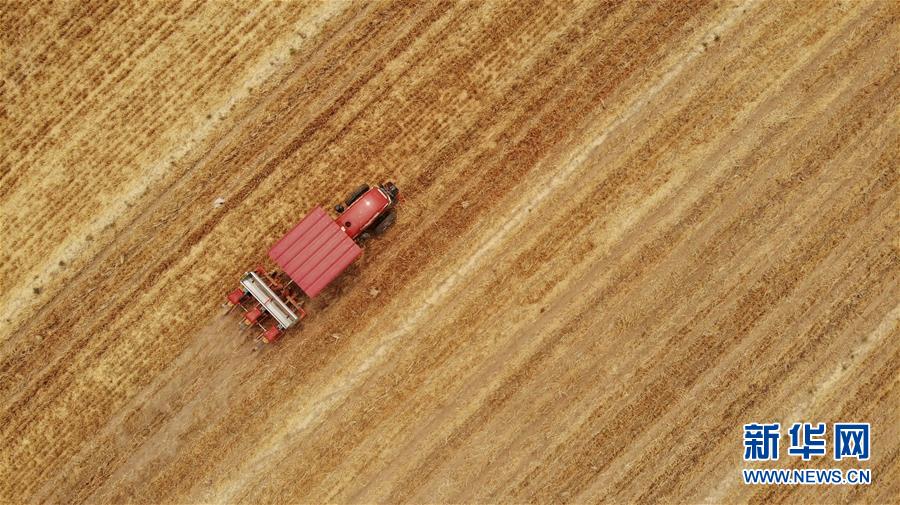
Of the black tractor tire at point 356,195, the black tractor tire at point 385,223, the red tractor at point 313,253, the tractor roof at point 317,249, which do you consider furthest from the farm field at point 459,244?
the tractor roof at point 317,249

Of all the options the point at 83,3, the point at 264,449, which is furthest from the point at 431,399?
the point at 83,3

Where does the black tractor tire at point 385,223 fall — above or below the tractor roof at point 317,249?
below

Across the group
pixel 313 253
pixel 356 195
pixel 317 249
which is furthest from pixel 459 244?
pixel 313 253

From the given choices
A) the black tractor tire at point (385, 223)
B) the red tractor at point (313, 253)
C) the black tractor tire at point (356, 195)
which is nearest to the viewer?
the red tractor at point (313, 253)

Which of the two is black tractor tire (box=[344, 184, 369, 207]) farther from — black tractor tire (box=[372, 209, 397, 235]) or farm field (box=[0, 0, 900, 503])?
black tractor tire (box=[372, 209, 397, 235])

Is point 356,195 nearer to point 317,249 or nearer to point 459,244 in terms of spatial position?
point 317,249

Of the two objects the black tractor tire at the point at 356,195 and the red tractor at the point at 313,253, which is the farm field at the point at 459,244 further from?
the red tractor at the point at 313,253
